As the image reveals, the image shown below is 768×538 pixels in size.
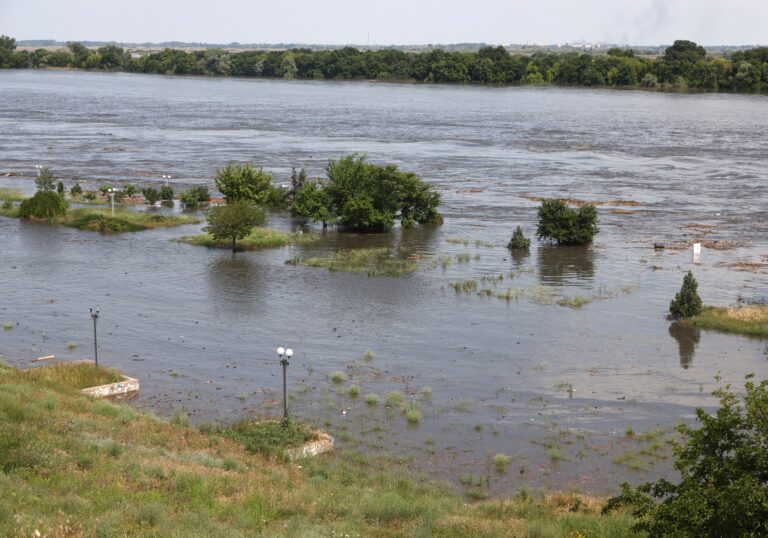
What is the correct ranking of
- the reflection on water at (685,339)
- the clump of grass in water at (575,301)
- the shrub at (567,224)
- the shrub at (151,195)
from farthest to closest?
the shrub at (151,195) → the shrub at (567,224) → the clump of grass in water at (575,301) → the reflection on water at (685,339)

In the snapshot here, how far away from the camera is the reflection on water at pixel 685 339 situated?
33.3 meters

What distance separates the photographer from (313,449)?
23.9 m

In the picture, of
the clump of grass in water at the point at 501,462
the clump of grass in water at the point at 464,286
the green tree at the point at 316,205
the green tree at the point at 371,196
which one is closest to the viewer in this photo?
the clump of grass in water at the point at 501,462

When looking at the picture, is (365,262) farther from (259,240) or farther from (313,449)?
(313,449)

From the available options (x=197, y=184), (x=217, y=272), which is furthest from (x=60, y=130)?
(x=217, y=272)

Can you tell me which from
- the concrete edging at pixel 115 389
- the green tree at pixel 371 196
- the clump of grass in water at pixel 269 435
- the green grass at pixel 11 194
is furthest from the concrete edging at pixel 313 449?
the green grass at pixel 11 194

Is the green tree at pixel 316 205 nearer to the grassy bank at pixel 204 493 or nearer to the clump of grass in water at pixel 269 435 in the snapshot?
the clump of grass in water at pixel 269 435

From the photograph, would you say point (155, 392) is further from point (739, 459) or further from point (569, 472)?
point (739, 459)

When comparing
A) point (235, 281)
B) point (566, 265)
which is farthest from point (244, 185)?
point (566, 265)

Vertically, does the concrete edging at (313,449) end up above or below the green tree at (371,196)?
below

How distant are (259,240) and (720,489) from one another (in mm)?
36980

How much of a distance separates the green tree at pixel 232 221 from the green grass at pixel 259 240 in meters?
0.92

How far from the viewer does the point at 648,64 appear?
7042 inches

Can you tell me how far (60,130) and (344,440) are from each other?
89536 millimetres
